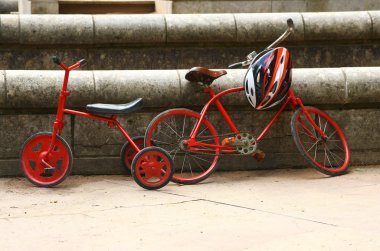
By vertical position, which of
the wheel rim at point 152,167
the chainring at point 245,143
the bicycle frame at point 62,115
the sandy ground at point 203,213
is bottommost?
the sandy ground at point 203,213

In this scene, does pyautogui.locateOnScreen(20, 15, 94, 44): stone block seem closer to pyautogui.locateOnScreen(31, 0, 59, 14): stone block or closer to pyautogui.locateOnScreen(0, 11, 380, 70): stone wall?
pyautogui.locateOnScreen(0, 11, 380, 70): stone wall

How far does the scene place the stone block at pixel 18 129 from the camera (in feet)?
27.5

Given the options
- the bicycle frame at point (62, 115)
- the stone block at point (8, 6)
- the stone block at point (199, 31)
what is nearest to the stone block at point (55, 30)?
the stone block at point (199, 31)

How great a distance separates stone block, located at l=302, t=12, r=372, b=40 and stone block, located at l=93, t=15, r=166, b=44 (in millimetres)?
1741

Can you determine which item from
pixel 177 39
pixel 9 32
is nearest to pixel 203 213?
pixel 177 39

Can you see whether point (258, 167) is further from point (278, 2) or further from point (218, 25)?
point (278, 2)

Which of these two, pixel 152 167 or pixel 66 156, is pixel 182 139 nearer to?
pixel 152 167

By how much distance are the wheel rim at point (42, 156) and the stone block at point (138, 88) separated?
0.64m

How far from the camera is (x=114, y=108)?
26.4ft

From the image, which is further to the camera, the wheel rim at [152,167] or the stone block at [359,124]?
the stone block at [359,124]

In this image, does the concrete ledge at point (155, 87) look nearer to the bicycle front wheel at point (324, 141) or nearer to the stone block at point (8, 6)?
the bicycle front wheel at point (324, 141)

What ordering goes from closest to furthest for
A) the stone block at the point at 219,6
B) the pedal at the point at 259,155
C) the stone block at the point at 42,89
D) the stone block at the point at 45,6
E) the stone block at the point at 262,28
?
the stone block at the point at 42,89 < the pedal at the point at 259,155 < the stone block at the point at 262,28 < the stone block at the point at 219,6 < the stone block at the point at 45,6

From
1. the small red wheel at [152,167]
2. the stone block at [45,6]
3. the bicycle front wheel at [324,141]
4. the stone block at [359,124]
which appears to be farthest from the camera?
the stone block at [45,6]

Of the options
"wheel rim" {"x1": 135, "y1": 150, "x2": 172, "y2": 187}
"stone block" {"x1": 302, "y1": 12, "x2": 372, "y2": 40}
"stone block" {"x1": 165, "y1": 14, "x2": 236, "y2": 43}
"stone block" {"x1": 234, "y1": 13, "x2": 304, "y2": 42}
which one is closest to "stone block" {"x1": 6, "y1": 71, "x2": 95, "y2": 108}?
"wheel rim" {"x1": 135, "y1": 150, "x2": 172, "y2": 187}
